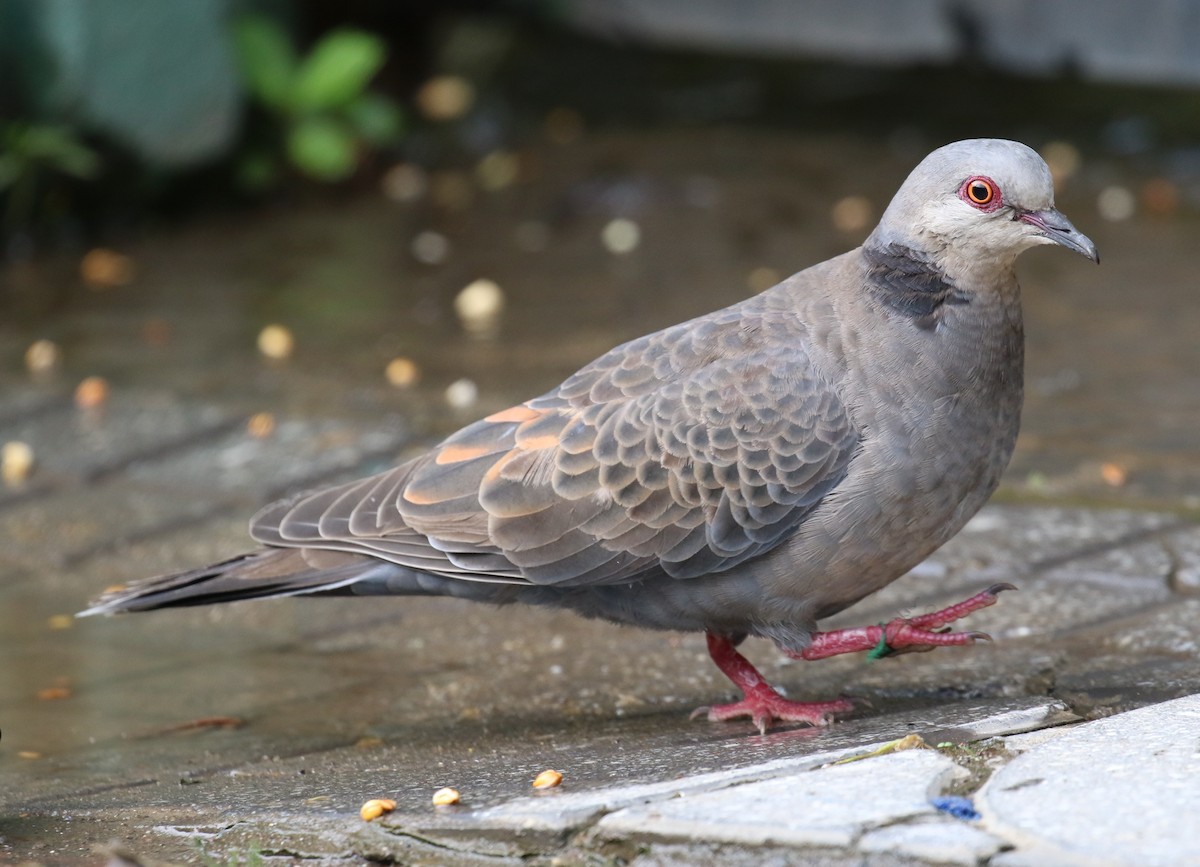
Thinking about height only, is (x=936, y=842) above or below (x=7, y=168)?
below

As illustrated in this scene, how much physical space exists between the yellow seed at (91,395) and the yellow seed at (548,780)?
3354 mm

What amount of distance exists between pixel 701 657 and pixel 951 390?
42.9 inches

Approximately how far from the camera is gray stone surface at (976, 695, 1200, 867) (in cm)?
242

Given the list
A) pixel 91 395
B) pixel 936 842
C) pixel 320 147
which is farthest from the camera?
pixel 320 147

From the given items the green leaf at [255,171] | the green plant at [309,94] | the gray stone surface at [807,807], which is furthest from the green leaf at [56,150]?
the gray stone surface at [807,807]

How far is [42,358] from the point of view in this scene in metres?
6.21

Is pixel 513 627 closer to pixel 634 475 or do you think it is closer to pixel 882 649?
pixel 634 475

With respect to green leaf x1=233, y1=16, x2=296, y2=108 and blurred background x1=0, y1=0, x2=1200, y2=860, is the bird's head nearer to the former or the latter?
blurred background x1=0, y1=0, x2=1200, y2=860

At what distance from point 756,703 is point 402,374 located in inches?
112

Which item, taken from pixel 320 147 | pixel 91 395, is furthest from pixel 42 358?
pixel 320 147

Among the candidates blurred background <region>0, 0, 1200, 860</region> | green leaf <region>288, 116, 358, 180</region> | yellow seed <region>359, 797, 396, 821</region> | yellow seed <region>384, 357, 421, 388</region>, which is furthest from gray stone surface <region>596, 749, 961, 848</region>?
green leaf <region>288, 116, 358, 180</region>

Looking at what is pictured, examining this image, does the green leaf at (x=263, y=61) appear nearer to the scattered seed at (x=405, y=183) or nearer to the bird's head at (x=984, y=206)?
the scattered seed at (x=405, y=183)

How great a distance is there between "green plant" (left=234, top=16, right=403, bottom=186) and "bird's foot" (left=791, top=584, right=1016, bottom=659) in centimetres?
540

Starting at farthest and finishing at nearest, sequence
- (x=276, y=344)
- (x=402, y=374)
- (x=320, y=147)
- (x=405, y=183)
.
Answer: (x=405, y=183) → (x=320, y=147) → (x=276, y=344) → (x=402, y=374)
